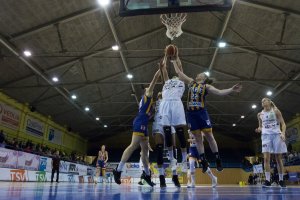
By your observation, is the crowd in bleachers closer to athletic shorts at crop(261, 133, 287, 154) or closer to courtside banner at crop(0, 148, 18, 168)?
courtside banner at crop(0, 148, 18, 168)

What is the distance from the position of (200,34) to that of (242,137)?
2744 cm

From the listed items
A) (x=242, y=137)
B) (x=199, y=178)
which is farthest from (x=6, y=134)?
(x=242, y=137)

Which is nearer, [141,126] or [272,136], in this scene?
[141,126]

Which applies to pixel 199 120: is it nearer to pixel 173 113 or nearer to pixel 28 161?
pixel 173 113

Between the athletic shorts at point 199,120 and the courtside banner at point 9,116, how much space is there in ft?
62.5

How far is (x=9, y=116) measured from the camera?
2205 cm

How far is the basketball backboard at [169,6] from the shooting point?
20.7 feet

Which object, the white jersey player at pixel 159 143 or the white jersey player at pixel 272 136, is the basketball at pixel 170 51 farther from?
the white jersey player at pixel 272 136

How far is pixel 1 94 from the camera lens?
2108 centimetres

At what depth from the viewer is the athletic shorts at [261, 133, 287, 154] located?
677 centimetres

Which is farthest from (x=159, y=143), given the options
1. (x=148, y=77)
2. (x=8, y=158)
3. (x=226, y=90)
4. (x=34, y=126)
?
(x=34, y=126)

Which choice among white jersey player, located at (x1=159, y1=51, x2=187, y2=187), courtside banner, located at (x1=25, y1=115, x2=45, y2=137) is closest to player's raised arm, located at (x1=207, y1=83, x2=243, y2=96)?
white jersey player, located at (x1=159, y1=51, x2=187, y2=187)

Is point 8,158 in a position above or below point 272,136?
below

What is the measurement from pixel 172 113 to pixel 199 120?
545 millimetres
